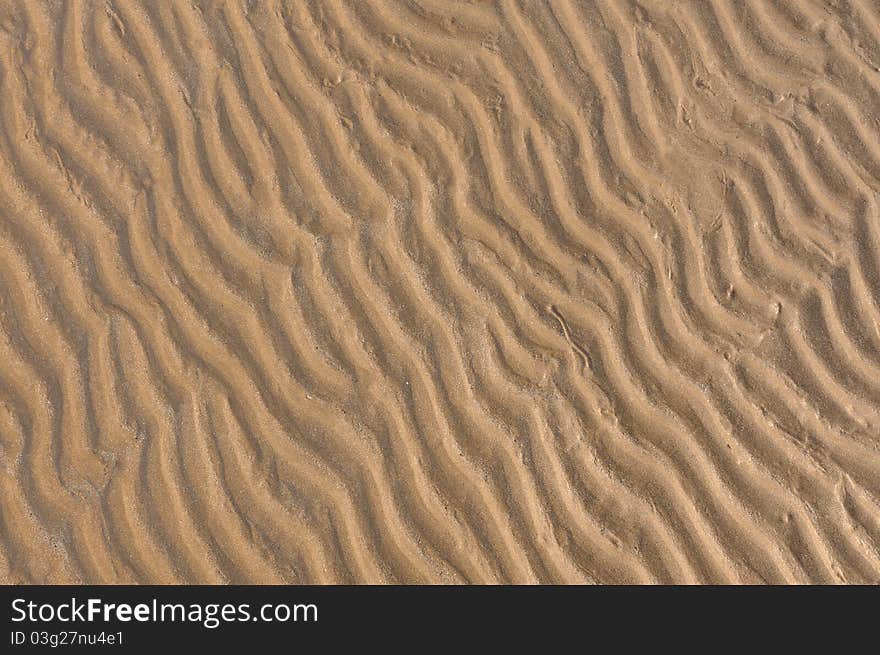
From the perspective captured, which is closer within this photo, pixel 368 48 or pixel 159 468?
pixel 159 468

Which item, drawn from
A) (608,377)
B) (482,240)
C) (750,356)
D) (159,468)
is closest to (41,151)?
(159,468)

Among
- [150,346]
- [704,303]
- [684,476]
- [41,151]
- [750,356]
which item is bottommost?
[684,476]

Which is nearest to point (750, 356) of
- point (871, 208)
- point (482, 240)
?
point (871, 208)

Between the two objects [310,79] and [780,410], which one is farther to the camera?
[310,79]

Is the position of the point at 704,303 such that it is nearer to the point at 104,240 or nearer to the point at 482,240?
the point at 482,240

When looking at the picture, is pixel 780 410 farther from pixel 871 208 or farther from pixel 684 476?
pixel 871 208

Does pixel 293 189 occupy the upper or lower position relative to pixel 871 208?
upper
